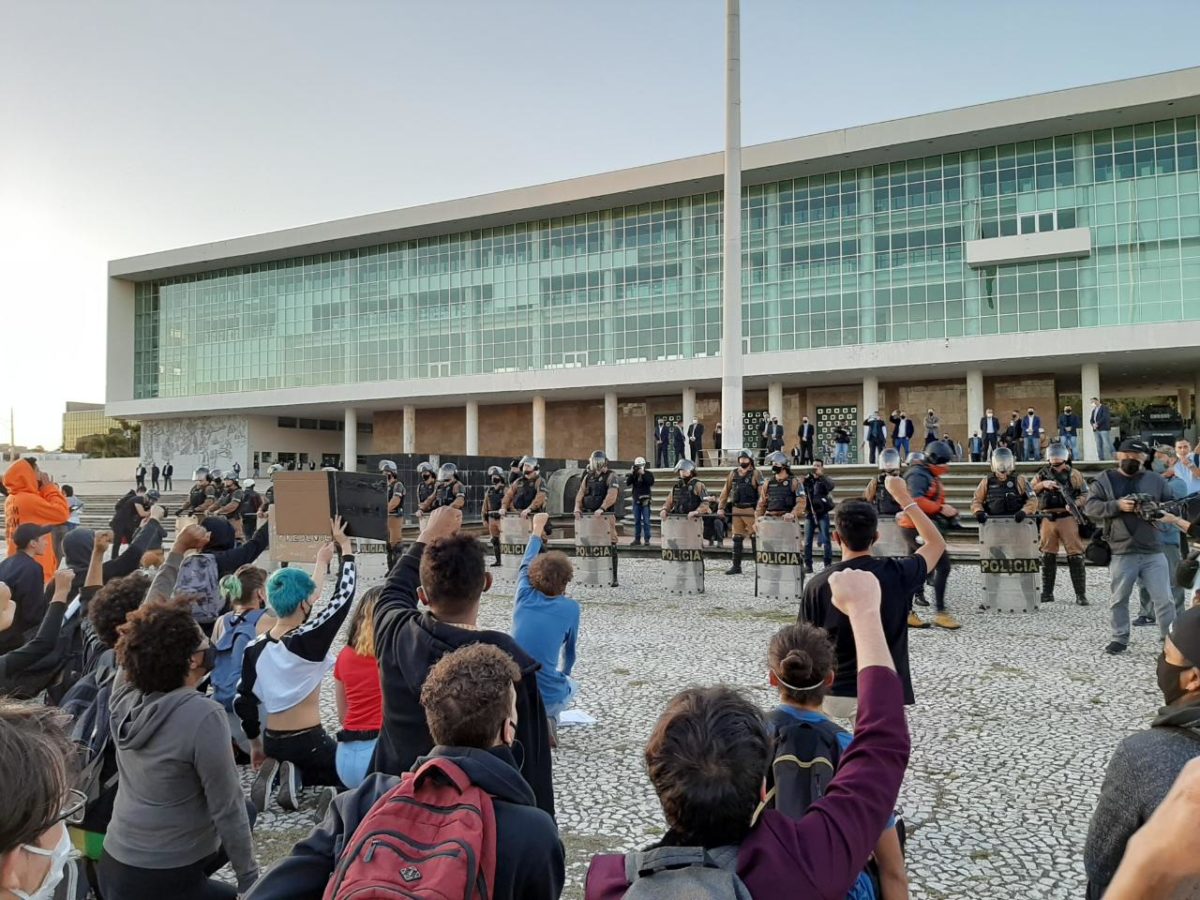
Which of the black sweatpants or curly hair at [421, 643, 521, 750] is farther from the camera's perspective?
the black sweatpants

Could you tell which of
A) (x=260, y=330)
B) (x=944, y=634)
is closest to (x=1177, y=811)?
(x=944, y=634)

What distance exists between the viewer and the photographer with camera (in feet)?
23.0

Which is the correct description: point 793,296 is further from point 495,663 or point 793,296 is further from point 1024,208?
point 495,663

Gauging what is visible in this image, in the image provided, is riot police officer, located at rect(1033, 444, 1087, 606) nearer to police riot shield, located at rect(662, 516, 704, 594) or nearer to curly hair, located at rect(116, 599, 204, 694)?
police riot shield, located at rect(662, 516, 704, 594)

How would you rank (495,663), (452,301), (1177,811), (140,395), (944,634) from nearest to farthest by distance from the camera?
(1177,811)
(495,663)
(944,634)
(452,301)
(140,395)

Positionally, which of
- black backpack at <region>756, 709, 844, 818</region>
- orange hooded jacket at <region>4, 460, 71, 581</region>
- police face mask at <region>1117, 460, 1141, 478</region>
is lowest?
black backpack at <region>756, 709, 844, 818</region>

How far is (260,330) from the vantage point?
4712 centimetres

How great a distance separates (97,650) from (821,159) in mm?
33478

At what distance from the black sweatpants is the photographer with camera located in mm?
6869

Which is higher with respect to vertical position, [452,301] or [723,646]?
[452,301]

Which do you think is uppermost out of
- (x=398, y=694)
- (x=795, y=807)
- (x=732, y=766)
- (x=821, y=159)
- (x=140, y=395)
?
(x=821, y=159)

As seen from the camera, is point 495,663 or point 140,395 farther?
point 140,395

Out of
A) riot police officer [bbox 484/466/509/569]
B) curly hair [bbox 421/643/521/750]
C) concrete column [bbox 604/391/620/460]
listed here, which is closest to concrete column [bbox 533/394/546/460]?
concrete column [bbox 604/391/620/460]

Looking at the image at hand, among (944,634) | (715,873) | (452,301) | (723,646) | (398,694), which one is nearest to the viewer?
(715,873)
